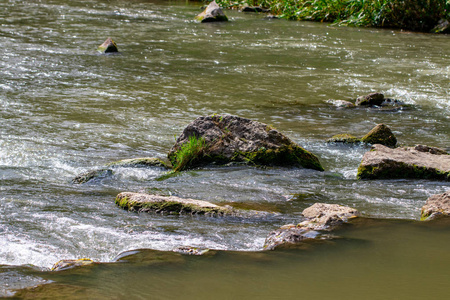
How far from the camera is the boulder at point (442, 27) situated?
2046 centimetres

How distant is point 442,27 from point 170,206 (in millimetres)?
18456

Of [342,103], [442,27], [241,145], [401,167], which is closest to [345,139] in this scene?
[401,167]

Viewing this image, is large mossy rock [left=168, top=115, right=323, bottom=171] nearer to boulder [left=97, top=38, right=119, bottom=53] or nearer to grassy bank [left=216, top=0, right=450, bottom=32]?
boulder [left=97, top=38, right=119, bottom=53]

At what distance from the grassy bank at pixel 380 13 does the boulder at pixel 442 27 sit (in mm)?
262

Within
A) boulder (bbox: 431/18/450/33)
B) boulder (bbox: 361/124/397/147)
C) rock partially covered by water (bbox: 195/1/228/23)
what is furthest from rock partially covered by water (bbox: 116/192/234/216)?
rock partially covered by water (bbox: 195/1/228/23)

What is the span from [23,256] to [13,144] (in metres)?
3.75

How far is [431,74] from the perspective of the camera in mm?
12938

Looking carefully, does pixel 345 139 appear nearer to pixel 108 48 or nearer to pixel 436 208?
pixel 436 208

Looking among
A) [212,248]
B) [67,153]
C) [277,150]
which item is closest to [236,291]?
[212,248]

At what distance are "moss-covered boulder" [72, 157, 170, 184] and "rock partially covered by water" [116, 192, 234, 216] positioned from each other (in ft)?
3.74

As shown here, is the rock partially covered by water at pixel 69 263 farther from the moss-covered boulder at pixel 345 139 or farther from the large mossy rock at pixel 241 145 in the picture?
the moss-covered boulder at pixel 345 139

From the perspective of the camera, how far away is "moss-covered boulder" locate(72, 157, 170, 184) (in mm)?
6191

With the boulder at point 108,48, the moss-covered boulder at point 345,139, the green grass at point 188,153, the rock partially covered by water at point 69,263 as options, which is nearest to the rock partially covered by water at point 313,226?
the rock partially covered by water at point 69,263

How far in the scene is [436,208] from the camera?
4.73 m
